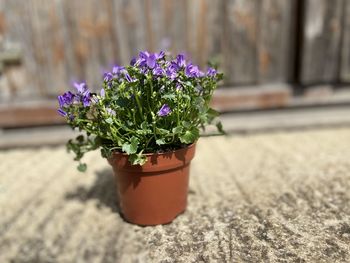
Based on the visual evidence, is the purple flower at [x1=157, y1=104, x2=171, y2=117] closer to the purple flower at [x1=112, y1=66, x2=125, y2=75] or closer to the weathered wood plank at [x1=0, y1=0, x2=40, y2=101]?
the purple flower at [x1=112, y1=66, x2=125, y2=75]

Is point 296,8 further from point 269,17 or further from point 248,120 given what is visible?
point 248,120

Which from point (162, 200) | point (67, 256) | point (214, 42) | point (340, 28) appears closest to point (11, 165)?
point (67, 256)

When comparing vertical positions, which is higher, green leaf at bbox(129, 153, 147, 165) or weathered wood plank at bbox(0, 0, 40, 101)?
weathered wood plank at bbox(0, 0, 40, 101)

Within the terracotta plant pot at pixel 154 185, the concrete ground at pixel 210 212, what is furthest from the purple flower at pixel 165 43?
the terracotta plant pot at pixel 154 185

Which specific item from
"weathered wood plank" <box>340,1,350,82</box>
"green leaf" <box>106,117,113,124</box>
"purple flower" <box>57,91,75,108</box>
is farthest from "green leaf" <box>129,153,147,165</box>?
"weathered wood plank" <box>340,1,350,82</box>

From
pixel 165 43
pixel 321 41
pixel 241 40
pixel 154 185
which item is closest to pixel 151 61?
pixel 154 185

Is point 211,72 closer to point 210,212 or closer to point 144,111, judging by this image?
point 144,111

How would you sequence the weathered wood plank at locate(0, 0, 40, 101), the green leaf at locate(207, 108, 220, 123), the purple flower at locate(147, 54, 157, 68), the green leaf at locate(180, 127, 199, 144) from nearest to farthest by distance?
the purple flower at locate(147, 54, 157, 68), the green leaf at locate(180, 127, 199, 144), the green leaf at locate(207, 108, 220, 123), the weathered wood plank at locate(0, 0, 40, 101)

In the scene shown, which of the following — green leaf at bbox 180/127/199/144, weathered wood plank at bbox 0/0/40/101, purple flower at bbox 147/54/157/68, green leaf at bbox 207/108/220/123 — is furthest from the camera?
weathered wood plank at bbox 0/0/40/101
